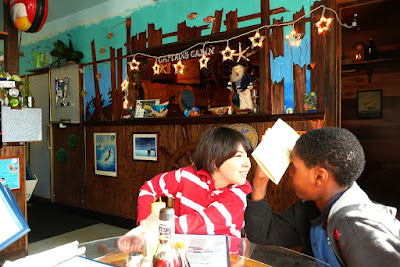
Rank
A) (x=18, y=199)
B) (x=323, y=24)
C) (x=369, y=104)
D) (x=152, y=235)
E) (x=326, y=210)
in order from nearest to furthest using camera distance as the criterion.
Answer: (x=152, y=235) < (x=326, y=210) < (x=323, y=24) < (x=18, y=199) < (x=369, y=104)

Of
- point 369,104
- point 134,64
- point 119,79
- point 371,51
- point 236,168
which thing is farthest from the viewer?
point 369,104

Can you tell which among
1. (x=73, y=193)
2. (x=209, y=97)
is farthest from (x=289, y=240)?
(x=73, y=193)

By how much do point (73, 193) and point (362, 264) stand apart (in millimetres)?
5233

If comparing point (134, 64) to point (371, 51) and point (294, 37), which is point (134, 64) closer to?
point (294, 37)

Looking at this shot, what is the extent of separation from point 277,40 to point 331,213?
265 centimetres

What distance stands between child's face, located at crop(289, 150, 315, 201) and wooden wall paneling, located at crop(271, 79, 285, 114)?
2209 mm

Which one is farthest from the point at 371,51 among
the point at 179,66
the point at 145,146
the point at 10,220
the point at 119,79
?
the point at 10,220

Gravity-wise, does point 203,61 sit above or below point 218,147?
above

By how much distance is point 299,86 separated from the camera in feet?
11.1

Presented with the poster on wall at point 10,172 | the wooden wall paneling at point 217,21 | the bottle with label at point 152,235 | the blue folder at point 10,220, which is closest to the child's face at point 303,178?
the bottle with label at point 152,235

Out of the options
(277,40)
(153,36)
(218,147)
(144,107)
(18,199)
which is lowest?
(18,199)

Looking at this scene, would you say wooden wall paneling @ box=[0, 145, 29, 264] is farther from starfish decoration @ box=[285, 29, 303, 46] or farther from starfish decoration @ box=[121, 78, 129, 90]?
starfish decoration @ box=[285, 29, 303, 46]

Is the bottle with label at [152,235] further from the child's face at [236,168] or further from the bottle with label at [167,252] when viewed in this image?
the child's face at [236,168]

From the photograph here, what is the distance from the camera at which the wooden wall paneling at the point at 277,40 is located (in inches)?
136
